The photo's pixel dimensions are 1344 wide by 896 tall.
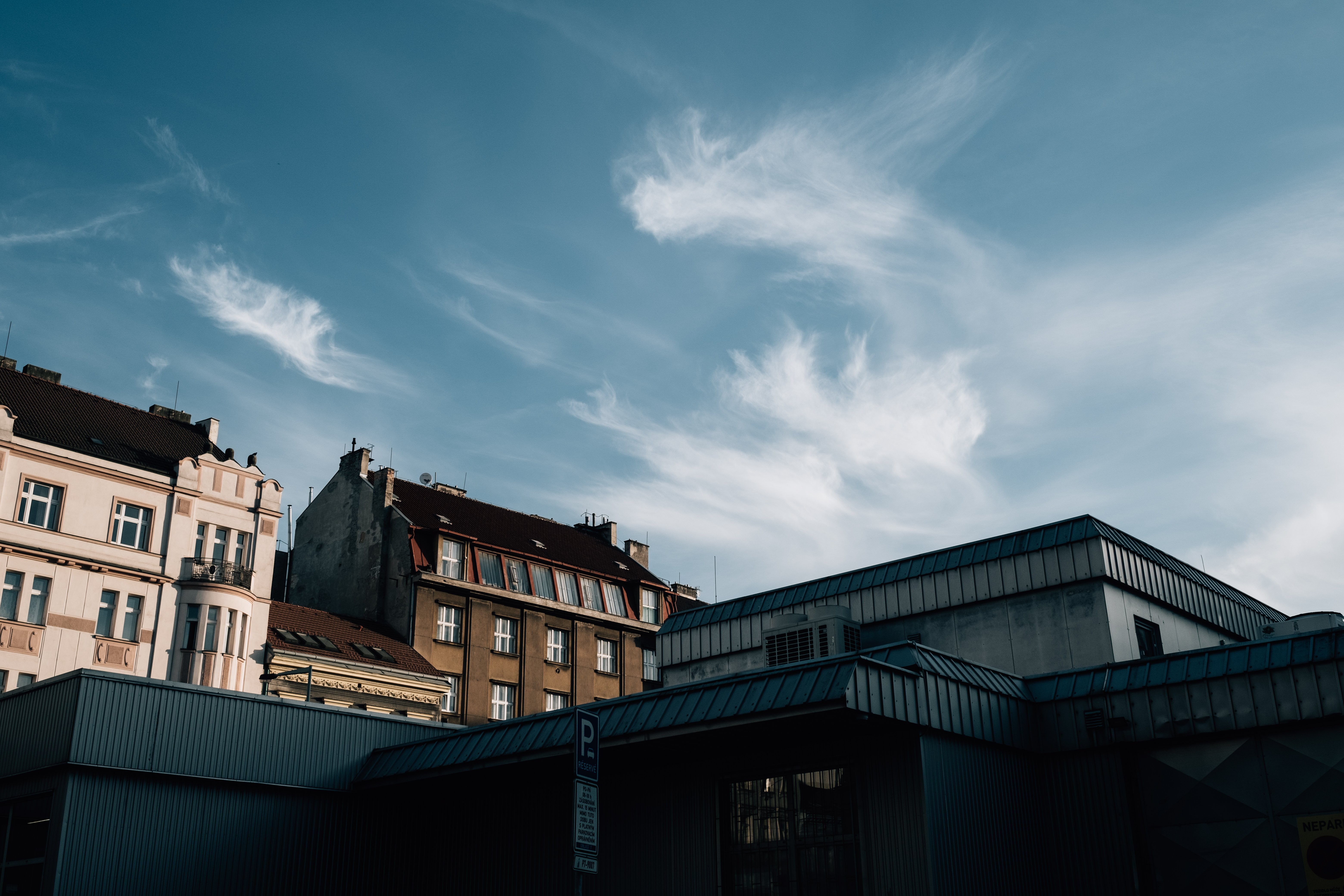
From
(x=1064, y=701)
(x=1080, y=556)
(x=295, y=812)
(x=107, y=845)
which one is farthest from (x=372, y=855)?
(x=1080, y=556)

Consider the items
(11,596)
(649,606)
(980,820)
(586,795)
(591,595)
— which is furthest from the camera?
(649,606)

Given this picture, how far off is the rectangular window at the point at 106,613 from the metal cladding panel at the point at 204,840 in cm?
1920

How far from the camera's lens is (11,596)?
3638 cm

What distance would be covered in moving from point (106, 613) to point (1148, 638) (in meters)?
32.5

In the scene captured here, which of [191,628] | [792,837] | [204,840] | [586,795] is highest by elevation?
[191,628]

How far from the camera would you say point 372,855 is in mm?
23469

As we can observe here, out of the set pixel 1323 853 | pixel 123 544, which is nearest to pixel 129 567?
pixel 123 544

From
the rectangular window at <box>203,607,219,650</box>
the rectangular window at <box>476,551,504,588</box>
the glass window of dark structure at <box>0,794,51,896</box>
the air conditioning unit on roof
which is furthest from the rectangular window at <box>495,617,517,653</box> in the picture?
the glass window of dark structure at <box>0,794,51,896</box>

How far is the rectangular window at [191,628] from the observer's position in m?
39.8

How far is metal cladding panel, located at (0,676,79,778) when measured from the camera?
19938mm

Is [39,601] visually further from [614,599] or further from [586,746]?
[586,746]

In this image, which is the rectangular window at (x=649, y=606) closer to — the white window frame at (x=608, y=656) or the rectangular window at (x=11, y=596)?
the white window frame at (x=608, y=656)

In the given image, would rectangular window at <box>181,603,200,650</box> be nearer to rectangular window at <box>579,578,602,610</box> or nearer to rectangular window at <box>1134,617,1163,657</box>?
rectangular window at <box>579,578,602,610</box>

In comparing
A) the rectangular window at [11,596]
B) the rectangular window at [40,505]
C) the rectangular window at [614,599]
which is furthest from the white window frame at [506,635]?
the rectangular window at [11,596]
